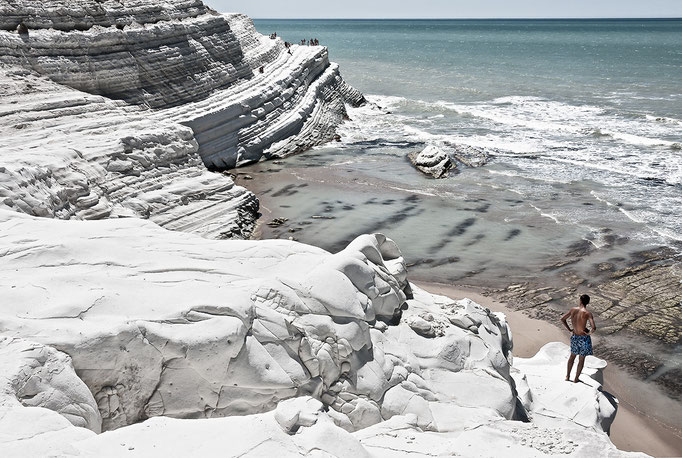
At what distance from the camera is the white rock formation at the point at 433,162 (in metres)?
19.8

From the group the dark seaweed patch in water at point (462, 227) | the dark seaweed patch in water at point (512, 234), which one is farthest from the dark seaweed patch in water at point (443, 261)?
the dark seaweed patch in water at point (512, 234)

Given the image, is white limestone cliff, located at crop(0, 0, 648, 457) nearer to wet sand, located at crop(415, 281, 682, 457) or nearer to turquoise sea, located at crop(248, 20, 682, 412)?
wet sand, located at crop(415, 281, 682, 457)

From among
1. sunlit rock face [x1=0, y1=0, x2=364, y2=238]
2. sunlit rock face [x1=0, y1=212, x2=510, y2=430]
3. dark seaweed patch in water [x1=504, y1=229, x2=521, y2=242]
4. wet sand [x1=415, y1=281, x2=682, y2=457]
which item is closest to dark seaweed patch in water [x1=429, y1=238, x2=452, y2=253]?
dark seaweed patch in water [x1=504, y1=229, x2=521, y2=242]

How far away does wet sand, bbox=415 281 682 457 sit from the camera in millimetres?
8133

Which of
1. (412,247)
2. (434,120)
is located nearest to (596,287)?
(412,247)

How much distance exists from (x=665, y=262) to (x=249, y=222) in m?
8.79

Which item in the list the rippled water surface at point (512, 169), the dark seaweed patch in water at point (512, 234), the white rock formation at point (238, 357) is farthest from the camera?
the rippled water surface at point (512, 169)

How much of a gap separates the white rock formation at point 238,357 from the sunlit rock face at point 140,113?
397 centimetres

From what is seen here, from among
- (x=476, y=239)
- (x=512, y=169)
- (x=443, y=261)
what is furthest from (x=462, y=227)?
(x=512, y=169)

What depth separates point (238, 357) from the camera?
5.46m

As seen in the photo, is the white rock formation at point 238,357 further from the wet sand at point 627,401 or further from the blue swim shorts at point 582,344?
the wet sand at point 627,401

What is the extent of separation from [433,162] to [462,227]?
5.31 m

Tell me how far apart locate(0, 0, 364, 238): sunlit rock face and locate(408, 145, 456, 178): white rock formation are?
15.0ft

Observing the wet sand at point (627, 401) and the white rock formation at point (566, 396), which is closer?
the white rock formation at point (566, 396)
